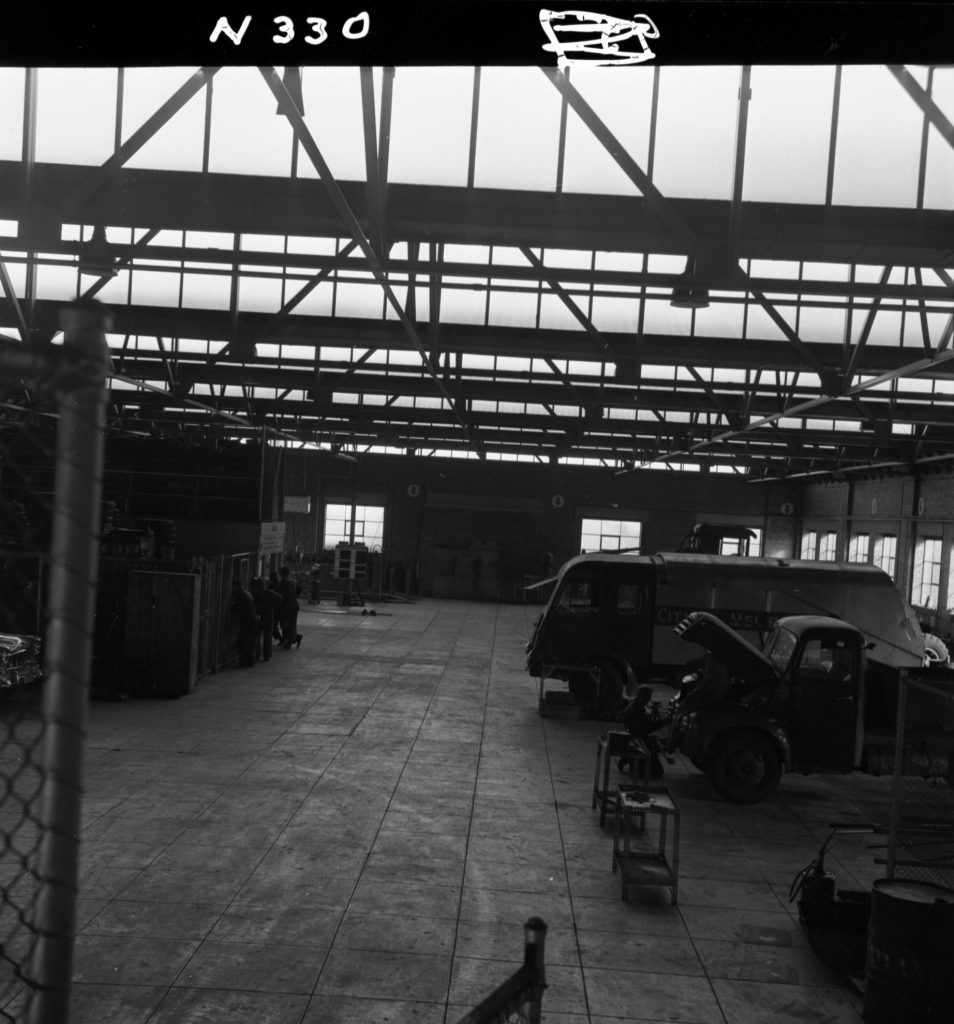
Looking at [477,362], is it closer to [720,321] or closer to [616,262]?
[616,262]

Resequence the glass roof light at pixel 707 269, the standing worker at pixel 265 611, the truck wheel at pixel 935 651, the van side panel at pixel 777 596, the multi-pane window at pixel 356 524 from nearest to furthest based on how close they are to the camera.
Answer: the glass roof light at pixel 707 269 → the van side panel at pixel 777 596 → the standing worker at pixel 265 611 → the truck wheel at pixel 935 651 → the multi-pane window at pixel 356 524

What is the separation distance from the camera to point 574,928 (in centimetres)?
841

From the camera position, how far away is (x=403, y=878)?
9336 mm

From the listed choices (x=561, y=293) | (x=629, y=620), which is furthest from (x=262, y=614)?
(x=561, y=293)

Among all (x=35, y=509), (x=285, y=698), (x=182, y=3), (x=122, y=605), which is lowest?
(x=285, y=698)

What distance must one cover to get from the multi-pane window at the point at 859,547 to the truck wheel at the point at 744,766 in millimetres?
26198

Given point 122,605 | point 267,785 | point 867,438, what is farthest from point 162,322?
point 867,438

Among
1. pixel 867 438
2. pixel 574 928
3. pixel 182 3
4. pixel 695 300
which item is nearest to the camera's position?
pixel 182 3

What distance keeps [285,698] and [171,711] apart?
2.28 meters

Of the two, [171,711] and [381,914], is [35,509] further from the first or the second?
[381,914]

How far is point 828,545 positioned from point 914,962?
37734mm

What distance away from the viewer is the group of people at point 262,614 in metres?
21.4

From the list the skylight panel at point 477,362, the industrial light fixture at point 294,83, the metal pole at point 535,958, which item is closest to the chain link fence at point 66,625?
the metal pole at point 535,958

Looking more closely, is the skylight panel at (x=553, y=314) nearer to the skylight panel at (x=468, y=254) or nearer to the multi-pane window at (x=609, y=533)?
the skylight panel at (x=468, y=254)
